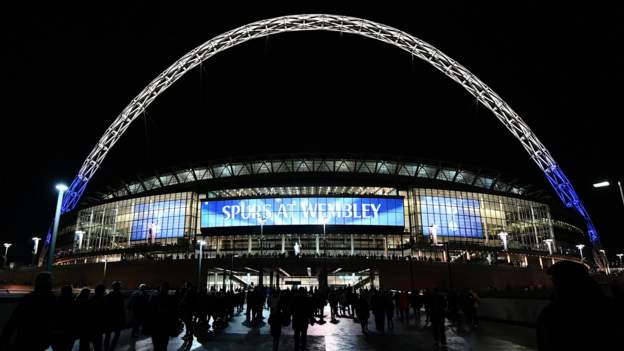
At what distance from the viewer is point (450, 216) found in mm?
75312

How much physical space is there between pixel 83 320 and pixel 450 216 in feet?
243

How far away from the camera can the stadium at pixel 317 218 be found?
70125 millimetres

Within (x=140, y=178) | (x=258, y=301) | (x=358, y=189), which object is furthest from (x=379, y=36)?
(x=140, y=178)

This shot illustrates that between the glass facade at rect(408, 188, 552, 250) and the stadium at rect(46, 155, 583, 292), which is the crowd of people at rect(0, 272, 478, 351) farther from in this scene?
the glass facade at rect(408, 188, 552, 250)

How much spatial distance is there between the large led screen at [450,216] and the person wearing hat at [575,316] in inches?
2885

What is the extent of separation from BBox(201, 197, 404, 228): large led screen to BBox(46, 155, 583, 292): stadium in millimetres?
189

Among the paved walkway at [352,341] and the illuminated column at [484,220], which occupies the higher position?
the illuminated column at [484,220]

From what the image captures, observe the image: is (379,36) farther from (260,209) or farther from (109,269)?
(109,269)

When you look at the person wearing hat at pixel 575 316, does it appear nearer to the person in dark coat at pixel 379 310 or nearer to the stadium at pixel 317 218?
the person in dark coat at pixel 379 310

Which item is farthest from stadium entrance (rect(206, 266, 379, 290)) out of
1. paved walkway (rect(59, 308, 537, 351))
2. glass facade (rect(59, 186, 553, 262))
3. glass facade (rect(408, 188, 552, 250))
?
paved walkway (rect(59, 308, 537, 351))

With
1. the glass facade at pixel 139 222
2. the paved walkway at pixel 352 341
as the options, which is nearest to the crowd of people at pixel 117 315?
the paved walkway at pixel 352 341

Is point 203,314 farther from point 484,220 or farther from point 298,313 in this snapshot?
point 484,220

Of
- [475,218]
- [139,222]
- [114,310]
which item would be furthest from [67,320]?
[139,222]

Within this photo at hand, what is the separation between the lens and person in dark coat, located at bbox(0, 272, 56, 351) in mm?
5926
